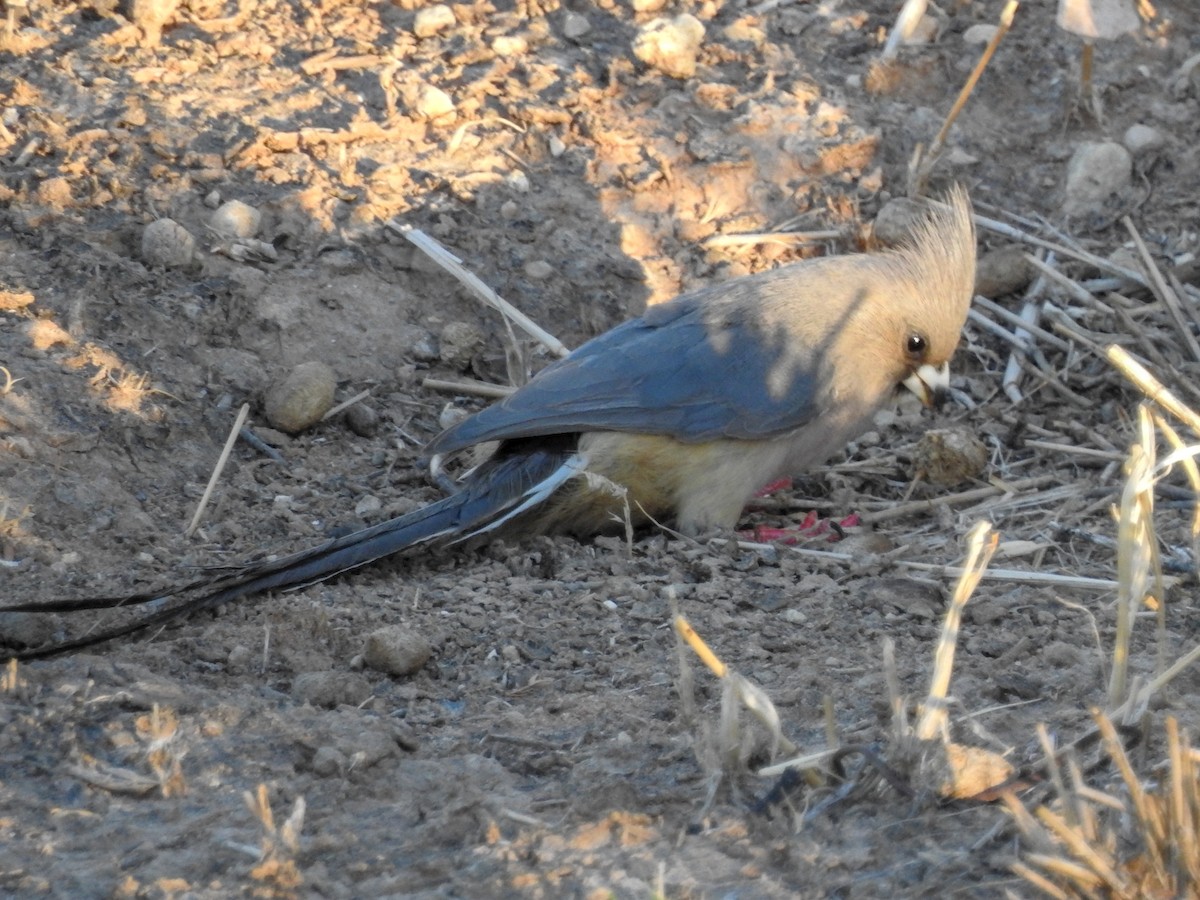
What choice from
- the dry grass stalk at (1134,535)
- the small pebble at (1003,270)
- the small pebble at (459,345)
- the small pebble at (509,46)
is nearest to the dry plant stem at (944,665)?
the dry grass stalk at (1134,535)

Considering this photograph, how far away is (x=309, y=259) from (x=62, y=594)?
2.26m

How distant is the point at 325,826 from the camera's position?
111 inches

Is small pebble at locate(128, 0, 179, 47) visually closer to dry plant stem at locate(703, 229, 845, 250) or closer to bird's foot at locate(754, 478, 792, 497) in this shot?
dry plant stem at locate(703, 229, 845, 250)

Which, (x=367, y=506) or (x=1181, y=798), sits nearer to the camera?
(x=1181, y=798)

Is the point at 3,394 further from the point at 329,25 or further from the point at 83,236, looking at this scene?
the point at 329,25

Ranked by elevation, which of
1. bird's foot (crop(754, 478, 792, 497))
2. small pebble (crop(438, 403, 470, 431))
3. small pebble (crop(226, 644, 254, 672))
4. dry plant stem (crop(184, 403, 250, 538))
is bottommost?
bird's foot (crop(754, 478, 792, 497))

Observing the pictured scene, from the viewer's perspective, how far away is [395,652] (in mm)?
3703

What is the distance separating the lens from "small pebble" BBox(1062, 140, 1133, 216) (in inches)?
263

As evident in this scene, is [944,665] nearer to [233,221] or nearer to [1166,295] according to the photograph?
[1166,295]

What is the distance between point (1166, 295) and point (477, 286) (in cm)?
289

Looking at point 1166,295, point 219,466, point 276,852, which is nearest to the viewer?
point 276,852

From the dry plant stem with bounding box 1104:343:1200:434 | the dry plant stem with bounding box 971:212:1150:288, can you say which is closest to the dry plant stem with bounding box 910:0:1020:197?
the dry plant stem with bounding box 971:212:1150:288

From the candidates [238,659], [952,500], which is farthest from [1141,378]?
[952,500]

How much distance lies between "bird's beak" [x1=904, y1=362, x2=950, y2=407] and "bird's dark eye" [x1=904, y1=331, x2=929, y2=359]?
72mm
